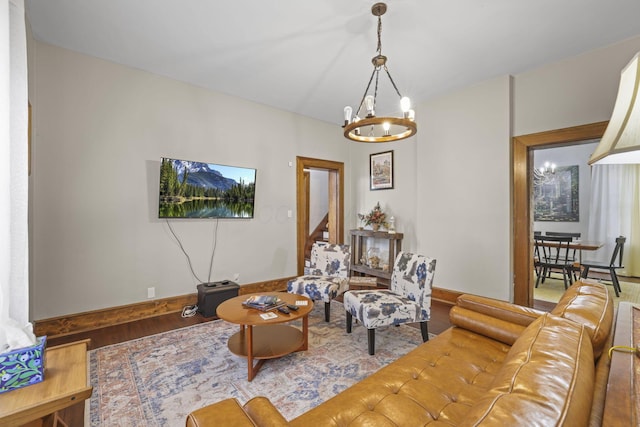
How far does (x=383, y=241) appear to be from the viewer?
5.00m

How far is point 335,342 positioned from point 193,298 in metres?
2.05

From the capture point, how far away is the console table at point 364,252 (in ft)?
15.0

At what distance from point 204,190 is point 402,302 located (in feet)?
9.05

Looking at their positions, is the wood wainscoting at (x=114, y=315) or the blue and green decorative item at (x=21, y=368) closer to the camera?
the blue and green decorative item at (x=21, y=368)

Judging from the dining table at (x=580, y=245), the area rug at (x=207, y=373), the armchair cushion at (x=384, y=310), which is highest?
the dining table at (x=580, y=245)

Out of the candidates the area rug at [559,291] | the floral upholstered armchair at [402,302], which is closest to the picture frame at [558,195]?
the area rug at [559,291]

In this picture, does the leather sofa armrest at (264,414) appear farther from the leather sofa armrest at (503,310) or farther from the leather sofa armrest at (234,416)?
the leather sofa armrest at (503,310)

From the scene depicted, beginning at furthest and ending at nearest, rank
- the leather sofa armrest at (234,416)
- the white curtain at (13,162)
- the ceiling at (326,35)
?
the ceiling at (326,35) → the white curtain at (13,162) → the leather sofa armrest at (234,416)

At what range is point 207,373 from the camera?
2.18 meters

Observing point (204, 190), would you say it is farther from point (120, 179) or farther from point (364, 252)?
point (364, 252)

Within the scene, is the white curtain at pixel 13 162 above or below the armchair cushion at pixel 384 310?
above

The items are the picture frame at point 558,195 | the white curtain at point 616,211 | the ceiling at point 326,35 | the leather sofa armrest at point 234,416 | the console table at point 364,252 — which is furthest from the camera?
the picture frame at point 558,195

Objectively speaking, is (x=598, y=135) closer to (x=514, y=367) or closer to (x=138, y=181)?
(x=514, y=367)

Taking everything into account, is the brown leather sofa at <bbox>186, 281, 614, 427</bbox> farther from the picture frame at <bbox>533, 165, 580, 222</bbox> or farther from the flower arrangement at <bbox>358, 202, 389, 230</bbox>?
the picture frame at <bbox>533, 165, 580, 222</bbox>
